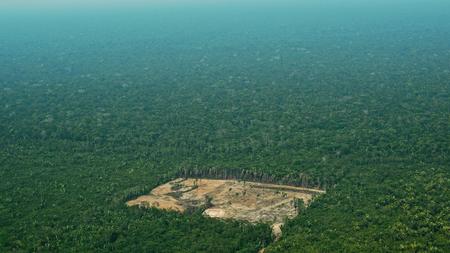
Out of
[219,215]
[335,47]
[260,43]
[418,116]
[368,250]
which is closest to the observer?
[368,250]

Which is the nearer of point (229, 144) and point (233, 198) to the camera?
point (233, 198)

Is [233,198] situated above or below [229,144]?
below

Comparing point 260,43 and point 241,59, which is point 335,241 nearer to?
point 241,59

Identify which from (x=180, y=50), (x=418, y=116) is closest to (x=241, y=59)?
(x=180, y=50)

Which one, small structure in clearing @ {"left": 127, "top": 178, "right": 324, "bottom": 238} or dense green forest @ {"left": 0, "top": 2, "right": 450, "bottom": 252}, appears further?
small structure in clearing @ {"left": 127, "top": 178, "right": 324, "bottom": 238}

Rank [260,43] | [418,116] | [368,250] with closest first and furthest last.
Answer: [368,250] → [418,116] → [260,43]
